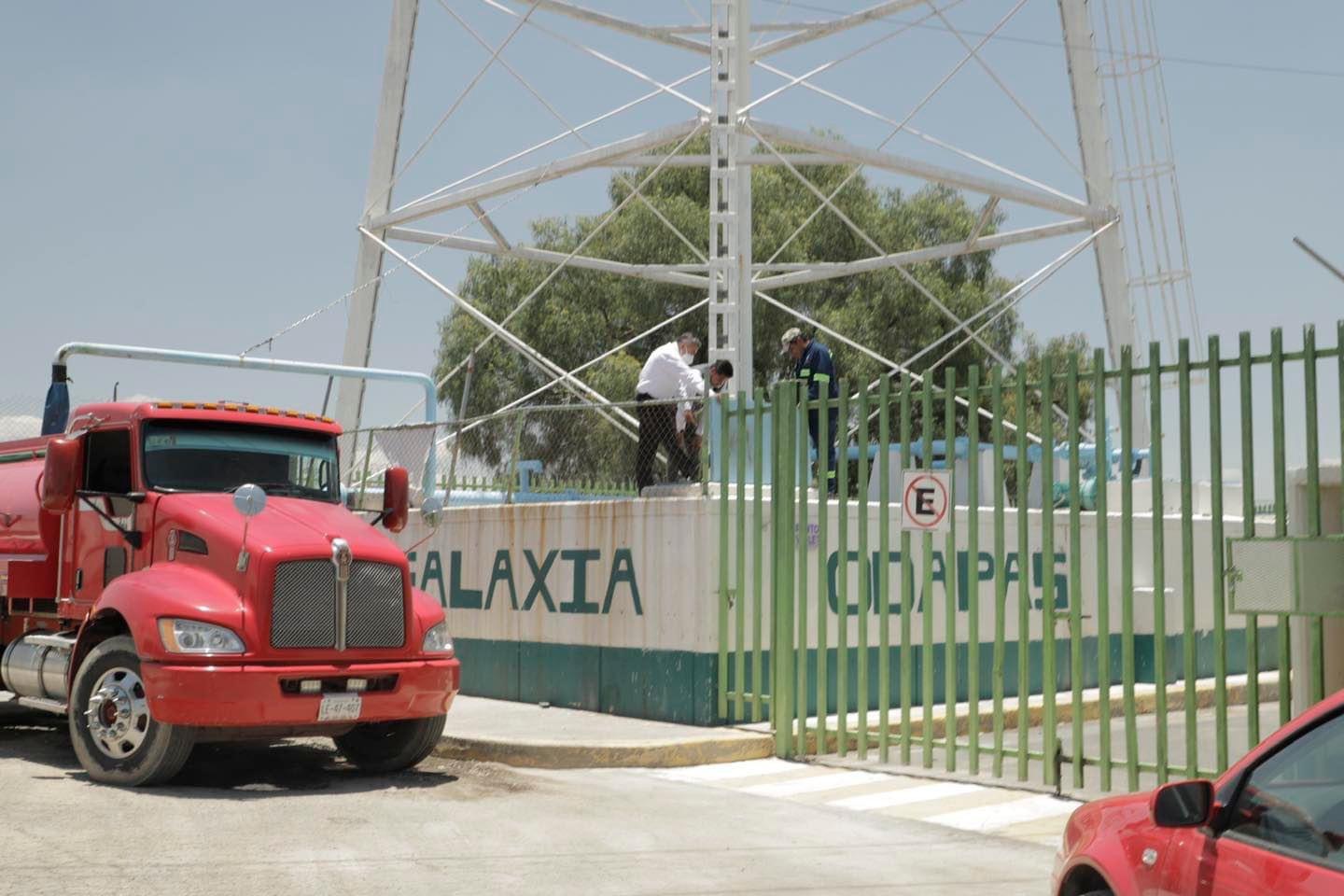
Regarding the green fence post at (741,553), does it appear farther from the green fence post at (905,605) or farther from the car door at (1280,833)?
the car door at (1280,833)

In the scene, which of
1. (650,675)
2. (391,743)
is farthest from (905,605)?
(391,743)

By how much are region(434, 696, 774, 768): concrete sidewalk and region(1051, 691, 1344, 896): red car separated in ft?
23.6

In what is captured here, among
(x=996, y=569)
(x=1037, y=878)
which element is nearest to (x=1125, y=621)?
(x=996, y=569)

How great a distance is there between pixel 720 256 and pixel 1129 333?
598cm

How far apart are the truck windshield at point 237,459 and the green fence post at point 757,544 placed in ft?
10.3

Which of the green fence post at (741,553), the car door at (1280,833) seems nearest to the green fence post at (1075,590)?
the green fence post at (741,553)

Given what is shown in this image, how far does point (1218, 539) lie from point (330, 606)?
5.48m

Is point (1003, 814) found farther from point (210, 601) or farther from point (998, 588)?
point (210, 601)

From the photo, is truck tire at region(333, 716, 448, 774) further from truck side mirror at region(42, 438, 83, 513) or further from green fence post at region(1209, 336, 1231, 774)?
green fence post at region(1209, 336, 1231, 774)

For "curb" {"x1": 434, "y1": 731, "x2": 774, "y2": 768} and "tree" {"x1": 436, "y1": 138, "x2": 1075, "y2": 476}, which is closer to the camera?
"curb" {"x1": 434, "y1": 731, "x2": 774, "y2": 768}

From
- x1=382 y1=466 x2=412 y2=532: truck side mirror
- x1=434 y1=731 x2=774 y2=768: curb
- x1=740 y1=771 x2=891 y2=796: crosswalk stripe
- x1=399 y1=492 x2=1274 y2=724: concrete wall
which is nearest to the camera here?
x1=740 y1=771 x2=891 y2=796: crosswalk stripe

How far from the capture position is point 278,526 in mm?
10742

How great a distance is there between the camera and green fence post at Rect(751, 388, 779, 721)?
12.3 metres

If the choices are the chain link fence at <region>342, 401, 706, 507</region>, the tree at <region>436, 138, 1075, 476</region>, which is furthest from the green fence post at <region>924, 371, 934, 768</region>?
the tree at <region>436, 138, 1075, 476</region>
